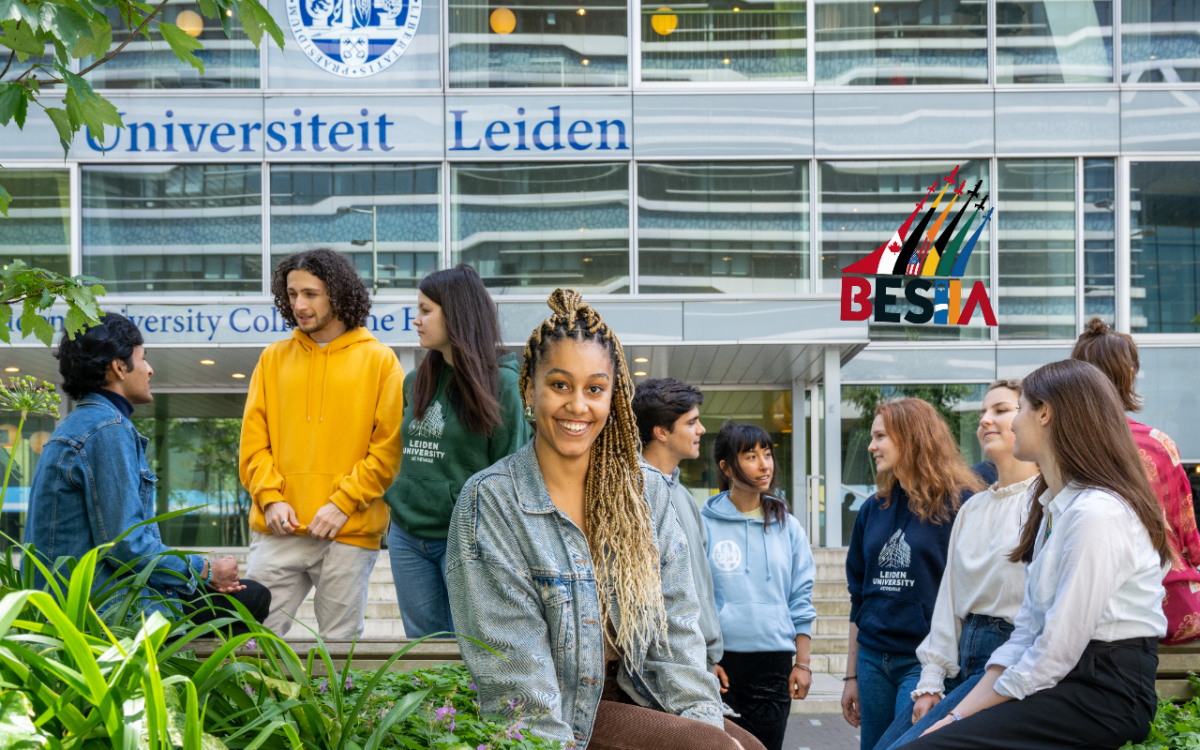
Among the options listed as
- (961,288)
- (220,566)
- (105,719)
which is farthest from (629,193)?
(105,719)

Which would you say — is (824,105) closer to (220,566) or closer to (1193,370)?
(1193,370)

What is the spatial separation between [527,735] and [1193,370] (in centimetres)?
1483

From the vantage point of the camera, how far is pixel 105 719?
1606 millimetres

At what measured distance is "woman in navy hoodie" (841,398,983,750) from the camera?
3934mm

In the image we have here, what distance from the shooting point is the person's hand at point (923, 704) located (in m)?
3.37

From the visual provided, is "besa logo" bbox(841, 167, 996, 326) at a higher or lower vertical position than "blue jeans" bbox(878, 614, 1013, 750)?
higher

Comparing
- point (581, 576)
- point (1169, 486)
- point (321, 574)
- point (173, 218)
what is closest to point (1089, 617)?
point (1169, 486)

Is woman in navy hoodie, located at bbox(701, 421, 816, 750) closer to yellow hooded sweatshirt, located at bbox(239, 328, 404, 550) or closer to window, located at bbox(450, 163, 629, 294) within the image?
yellow hooded sweatshirt, located at bbox(239, 328, 404, 550)

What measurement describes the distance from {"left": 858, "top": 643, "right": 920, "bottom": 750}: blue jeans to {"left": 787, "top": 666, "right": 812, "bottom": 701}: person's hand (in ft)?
1.56

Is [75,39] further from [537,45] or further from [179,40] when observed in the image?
[537,45]

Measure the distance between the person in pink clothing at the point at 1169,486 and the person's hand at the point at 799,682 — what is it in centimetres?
165

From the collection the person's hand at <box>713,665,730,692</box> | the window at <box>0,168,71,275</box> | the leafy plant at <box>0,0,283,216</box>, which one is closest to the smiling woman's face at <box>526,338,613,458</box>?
the leafy plant at <box>0,0,283,216</box>

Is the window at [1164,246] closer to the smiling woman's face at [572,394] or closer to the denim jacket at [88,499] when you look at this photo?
the smiling woman's face at [572,394]

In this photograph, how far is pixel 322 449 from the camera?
3764mm
